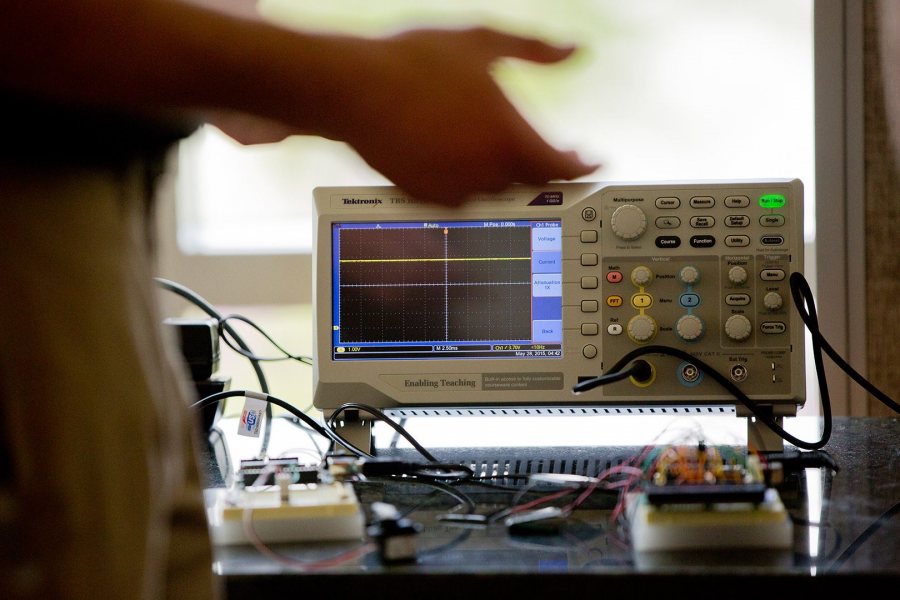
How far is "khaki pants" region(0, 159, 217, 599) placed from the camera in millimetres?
419

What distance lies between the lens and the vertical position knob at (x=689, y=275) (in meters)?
1.07

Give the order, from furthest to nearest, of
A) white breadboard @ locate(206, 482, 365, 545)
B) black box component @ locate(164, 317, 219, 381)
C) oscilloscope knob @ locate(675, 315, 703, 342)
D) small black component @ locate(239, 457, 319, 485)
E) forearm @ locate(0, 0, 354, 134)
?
1. black box component @ locate(164, 317, 219, 381)
2. oscilloscope knob @ locate(675, 315, 703, 342)
3. small black component @ locate(239, 457, 319, 485)
4. white breadboard @ locate(206, 482, 365, 545)
5. forearm @ locate(0, 0, 354, 134)

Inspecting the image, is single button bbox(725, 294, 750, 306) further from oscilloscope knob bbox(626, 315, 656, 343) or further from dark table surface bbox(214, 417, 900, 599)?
dark table surface bbox(214, 417, 900, 599)

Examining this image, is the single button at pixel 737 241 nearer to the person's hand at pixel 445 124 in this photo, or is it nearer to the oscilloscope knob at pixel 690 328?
the oscilloscope knob at pixel 690 328

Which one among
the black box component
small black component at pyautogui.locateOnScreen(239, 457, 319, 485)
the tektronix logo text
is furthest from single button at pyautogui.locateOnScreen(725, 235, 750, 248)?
the black box component

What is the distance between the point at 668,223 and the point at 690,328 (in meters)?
0.13

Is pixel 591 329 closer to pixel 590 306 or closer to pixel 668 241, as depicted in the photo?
pixel 590 306

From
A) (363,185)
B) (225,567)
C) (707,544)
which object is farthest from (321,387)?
(707,544)

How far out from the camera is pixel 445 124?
1.22 feet

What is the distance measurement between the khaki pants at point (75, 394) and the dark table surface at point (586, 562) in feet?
0.94

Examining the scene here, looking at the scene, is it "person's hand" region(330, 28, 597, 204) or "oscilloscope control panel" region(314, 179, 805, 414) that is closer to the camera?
"person's hand" region(330, 28, 597, 204)

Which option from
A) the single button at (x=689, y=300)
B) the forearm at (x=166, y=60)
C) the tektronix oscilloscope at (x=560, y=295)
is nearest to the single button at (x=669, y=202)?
the tektronix oscilloscope at (x=560, y=295)

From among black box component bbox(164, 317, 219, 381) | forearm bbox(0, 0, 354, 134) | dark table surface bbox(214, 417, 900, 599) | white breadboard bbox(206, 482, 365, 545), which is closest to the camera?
forearm bbox(0, 0, 354, 134)

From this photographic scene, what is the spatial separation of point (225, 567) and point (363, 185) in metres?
0.53
